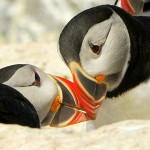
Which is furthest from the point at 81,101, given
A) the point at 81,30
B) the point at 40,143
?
the point at 40,143

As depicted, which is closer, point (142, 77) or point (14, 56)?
point (142, 77)

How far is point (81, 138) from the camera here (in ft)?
5.30

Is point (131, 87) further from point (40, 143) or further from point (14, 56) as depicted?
point (14, 56)

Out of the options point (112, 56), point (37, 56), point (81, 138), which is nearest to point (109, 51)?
point (112, 56)

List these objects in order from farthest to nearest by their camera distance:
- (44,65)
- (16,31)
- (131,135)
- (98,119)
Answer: (16,31) → (44,65) → (98,119) → (131,135)

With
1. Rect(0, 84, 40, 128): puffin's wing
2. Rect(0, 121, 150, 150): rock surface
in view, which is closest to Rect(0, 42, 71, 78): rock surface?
Rect(0, 84, 40, 128): puffin's wing

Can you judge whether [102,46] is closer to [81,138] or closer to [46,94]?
[46,94]

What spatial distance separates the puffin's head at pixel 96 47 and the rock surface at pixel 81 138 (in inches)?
29.3

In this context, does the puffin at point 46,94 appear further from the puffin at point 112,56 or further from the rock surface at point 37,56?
the rock surface at point 37,56

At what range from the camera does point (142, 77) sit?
8.08 feet

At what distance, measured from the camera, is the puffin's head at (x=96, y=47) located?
2.41 m

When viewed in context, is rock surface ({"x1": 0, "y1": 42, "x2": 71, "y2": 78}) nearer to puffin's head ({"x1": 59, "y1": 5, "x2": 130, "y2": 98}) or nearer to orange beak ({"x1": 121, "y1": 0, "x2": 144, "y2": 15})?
orange beak ({"x1": 121, "y1": 0, "x2": 144, "y2": 15})

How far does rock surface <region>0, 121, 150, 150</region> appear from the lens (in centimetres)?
155

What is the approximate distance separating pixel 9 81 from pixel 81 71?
270mm
